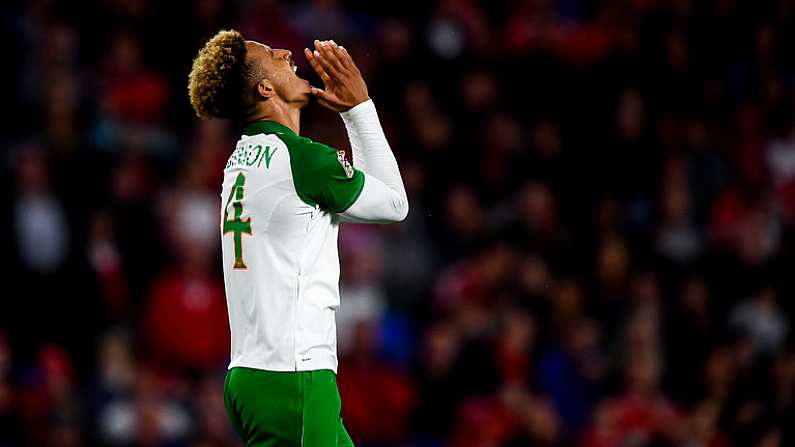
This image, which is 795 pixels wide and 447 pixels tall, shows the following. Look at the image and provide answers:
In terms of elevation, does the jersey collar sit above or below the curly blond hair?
below

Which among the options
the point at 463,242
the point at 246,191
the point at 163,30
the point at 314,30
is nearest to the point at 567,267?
the point at 463,242

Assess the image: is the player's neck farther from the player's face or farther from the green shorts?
the green shorts

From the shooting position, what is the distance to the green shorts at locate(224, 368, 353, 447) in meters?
4.39

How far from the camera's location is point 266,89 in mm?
4660

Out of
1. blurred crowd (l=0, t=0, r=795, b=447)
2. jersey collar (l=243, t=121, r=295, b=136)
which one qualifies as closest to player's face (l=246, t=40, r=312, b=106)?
jersey collar (l=243, t=121, r=295, b=136)

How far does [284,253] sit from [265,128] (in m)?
0.49

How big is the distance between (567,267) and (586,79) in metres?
2.40

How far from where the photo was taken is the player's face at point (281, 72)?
4.68 meters

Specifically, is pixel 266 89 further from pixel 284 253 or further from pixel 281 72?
pixel 284 253

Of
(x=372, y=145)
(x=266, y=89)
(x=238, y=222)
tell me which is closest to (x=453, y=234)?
(x=372, y=145)

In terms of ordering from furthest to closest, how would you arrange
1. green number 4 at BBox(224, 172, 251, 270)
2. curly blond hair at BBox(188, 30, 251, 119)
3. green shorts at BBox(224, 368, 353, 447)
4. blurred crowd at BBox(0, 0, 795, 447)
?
blurred crowd at BBox(0, 0, 795, 447), curly blond hair at BBox(188, 30, 251, 119), green number 4 at BBox(224, 172, 251, 270), green shorts at BBox(224, 368, 353, 447)

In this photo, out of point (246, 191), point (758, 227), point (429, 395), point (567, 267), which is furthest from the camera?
point (758, 227)

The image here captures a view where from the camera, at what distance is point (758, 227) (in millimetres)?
11281

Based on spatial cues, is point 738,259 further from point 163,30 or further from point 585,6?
point 163,30
